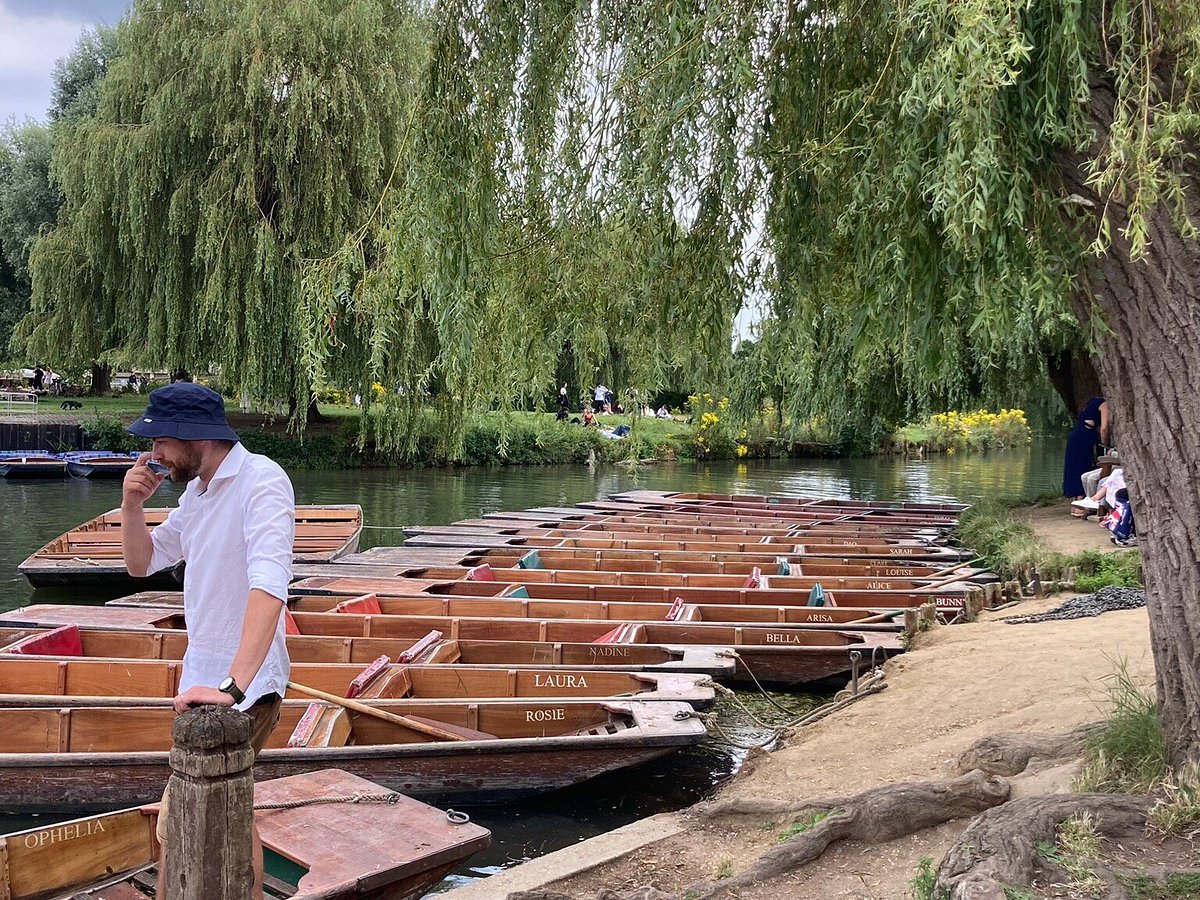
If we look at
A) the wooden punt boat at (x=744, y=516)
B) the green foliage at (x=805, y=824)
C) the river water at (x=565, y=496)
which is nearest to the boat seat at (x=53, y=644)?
the river water at (x=565, y=496)

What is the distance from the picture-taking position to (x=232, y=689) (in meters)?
2.32

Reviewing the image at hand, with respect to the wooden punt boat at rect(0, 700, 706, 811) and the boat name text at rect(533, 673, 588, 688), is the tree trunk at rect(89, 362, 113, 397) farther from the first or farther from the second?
the boat name text at rect(533, 673, 588, 688)

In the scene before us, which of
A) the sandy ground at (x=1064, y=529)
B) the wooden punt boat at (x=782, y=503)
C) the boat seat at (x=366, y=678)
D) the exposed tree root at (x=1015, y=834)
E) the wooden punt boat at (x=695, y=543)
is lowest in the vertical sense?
the boat seat at (x=366, y=678)

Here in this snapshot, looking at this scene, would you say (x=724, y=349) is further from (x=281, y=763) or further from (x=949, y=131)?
(x=281, y=763)

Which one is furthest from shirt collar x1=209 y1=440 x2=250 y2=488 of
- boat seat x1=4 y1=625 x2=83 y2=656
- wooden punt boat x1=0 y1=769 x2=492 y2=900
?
boat seat x1=4 y1=625 x2=83 y2=656

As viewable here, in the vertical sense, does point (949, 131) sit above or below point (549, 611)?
above

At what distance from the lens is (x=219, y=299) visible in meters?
15.9

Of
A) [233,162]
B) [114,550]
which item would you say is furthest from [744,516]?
[233,162]

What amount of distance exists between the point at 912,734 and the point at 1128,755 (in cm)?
174

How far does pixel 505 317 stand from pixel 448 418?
9.60 m

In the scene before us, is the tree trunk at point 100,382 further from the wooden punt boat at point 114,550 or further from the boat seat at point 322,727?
the boat seat at point 322,727

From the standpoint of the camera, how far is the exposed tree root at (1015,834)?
274 cm

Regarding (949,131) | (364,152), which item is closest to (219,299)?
(364,152)

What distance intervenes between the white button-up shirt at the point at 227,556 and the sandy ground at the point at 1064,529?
8.40 meters
